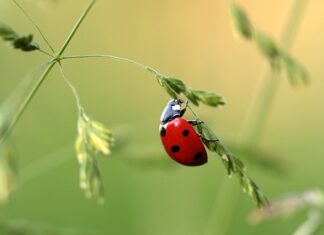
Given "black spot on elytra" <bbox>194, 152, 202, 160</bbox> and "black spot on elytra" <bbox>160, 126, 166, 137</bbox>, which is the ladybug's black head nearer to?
"black spot on elytra" <bbox>160, 126, 166, 137</bbox>

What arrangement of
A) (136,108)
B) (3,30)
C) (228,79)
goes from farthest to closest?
(228,79) < (136,108) < (3,30)

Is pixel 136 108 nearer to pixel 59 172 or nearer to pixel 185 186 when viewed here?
pixel 59 172

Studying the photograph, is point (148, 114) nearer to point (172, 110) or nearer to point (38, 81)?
point (172, 110)

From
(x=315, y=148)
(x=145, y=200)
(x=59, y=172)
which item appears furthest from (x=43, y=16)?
(x=145, y=200)

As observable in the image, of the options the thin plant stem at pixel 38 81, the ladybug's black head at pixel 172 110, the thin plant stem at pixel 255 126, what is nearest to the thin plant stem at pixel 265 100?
the thin plant stem at pixel 255 126

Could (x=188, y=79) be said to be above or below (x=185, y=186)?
above
